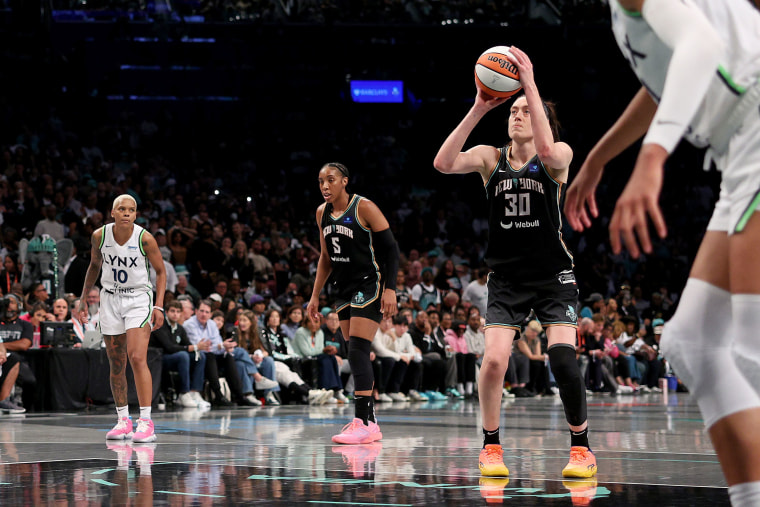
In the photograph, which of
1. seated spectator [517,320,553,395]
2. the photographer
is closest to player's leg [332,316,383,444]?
the photographer

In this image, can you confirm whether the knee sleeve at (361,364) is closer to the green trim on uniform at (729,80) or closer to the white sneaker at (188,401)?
the green trim on uniform at (729,80)

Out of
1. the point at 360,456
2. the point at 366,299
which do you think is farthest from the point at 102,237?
the point at 360,456

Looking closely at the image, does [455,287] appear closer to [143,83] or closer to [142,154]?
[142,154]

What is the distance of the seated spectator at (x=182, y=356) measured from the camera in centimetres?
1264

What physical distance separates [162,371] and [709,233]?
36.3 feet

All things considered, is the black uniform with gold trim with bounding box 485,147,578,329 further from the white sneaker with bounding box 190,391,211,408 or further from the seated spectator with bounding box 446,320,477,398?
the seated spectator with bounding box 446,320,477,398

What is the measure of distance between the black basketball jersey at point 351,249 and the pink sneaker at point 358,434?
1.20m

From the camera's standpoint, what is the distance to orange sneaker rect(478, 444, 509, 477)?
5250 mm

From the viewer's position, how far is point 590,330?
17.8 metres

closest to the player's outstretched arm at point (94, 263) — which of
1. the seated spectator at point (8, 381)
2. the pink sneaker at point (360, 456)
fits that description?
the pink sneaker at point (360, 456)

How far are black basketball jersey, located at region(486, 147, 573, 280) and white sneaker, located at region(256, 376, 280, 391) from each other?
8370 millimetres

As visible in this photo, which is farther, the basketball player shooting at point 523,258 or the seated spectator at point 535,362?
the seated spectator at point 535,362

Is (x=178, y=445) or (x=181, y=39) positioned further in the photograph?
(x=181, y=39)

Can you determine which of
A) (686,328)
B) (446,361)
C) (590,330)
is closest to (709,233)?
(686,328)
